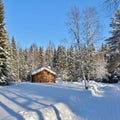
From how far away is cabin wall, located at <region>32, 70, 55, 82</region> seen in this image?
2307 inches

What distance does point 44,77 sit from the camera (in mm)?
58719

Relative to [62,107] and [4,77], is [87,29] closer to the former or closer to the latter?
[4,77]

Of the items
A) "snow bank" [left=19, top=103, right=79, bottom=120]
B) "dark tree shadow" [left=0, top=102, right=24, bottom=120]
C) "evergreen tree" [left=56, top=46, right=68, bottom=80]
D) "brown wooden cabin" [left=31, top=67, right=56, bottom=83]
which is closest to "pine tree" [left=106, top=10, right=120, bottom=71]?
"brown wooden cabin" [left=31, top=67, right=56, bottom=83]

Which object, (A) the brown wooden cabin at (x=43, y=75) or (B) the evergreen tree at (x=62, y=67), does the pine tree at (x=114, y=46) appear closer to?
(A) the brown wooden cabin at (x=43, y=75)

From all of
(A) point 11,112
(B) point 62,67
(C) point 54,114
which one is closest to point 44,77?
(B) point 62,67

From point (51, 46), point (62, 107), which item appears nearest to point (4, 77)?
point (62, 107)

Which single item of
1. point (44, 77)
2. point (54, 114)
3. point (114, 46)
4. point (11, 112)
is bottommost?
point (54, 114)

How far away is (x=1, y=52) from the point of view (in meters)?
38.9

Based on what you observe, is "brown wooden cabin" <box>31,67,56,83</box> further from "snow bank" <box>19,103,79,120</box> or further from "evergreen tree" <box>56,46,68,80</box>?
"snow bank" <box>19,103,79,120</box>

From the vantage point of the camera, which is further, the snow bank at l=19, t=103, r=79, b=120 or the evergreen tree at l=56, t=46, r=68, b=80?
the evergreen tree at l=56, t=46, r=68, b=80

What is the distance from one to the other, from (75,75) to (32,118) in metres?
70.7

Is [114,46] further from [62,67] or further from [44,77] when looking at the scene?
[62,67]

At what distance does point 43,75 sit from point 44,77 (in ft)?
1.41

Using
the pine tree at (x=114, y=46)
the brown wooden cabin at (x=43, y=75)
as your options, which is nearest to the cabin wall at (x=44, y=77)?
the brown wooden cabin at (x=43, y=75)
